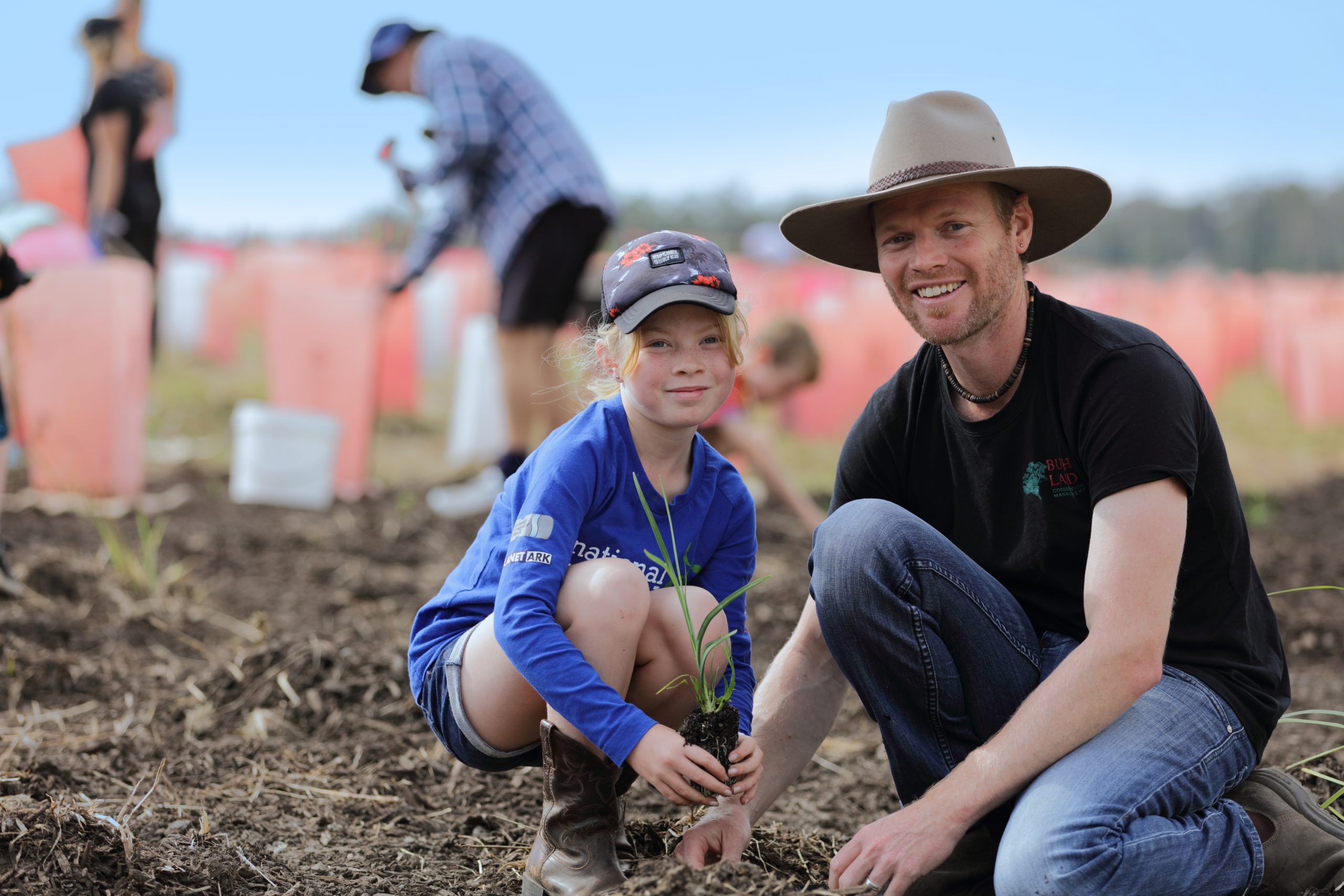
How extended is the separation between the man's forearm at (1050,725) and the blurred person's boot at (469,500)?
3.84m

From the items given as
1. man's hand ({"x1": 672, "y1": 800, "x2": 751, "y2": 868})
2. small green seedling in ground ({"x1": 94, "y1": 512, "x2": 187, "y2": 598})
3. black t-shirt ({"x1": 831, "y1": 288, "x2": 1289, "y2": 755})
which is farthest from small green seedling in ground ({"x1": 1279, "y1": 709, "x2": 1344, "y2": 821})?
small green seedling in ground ({"x1": 94, "y1": 512, "x2": 187, "y2": 598})

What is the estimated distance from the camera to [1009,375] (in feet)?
6.28

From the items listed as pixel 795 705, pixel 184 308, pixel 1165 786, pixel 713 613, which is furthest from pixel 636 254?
pixel 184 308

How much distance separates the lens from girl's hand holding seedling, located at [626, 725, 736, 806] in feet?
5.08

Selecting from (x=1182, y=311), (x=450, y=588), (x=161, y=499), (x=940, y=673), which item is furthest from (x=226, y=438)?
(x=1182, y=311)

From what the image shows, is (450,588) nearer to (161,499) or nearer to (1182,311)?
(161,499)

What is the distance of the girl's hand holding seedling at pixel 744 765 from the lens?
1677 mm

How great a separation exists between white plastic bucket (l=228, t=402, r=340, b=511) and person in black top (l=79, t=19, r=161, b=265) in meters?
2.00

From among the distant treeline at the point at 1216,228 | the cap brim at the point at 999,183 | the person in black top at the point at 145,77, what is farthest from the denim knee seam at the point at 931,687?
the distant treeline at the point at 1216,228

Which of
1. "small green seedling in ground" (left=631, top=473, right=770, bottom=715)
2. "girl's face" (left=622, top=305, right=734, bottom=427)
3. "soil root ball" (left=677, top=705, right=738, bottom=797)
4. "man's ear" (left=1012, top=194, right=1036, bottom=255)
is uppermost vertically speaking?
"man's ear" (left=1012, top=194, right=1036, bottom=255)

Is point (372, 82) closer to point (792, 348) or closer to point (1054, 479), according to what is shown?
point (792, 348)

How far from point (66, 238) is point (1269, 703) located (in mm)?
5234

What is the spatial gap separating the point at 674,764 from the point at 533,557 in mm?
357

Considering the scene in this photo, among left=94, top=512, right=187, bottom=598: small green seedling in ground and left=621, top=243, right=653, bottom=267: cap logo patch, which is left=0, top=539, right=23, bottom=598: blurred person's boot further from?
left=621, top=243, right=653, bottom=267: cap logo patch
